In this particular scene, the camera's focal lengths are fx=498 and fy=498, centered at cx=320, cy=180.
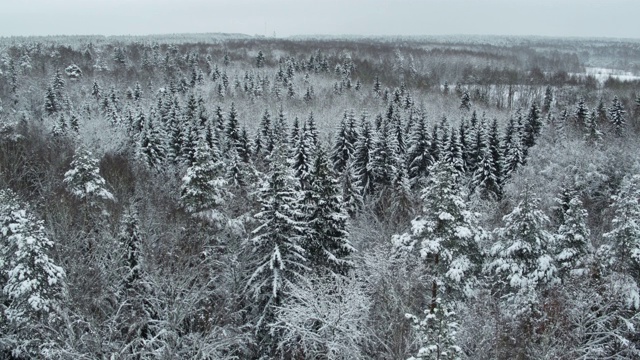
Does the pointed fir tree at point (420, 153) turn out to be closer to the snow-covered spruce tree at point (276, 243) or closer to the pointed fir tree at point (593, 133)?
the pointed fir tree at point (593, 133)

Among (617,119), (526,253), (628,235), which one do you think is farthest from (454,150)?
(617,119)

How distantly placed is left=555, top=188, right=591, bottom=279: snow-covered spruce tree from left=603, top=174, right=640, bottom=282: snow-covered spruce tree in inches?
46.5

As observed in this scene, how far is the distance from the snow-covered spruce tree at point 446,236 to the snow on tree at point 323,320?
2.99 metres

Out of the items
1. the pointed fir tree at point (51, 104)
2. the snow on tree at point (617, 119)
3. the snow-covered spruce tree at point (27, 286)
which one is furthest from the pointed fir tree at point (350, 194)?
the pointed fir tree at point (51, 104)

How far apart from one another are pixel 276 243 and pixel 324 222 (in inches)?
91.9

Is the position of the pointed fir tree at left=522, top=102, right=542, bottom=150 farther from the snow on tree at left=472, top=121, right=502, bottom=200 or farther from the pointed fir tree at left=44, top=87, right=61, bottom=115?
the pointed fir tree at left=44, top=87, right=61, bottom=115

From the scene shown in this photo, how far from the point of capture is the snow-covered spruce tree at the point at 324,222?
63.1 feet

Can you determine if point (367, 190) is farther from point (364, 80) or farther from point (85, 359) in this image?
point (364, 80)

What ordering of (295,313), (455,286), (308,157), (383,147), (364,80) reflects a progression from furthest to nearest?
1. (364,80)
2. (383,147)
3. (308,157)
4. (455,286)
5. (295,313)

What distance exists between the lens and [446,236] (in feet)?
61.3

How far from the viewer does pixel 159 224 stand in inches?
1025

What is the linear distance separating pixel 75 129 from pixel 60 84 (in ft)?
114

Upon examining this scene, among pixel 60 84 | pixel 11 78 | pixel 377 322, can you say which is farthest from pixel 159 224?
pixel 11 78

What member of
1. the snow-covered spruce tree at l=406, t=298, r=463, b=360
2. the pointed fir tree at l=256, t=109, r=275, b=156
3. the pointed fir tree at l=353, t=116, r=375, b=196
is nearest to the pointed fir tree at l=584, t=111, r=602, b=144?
the pointed fir tree at l=353, t=116, r=375, b=196
